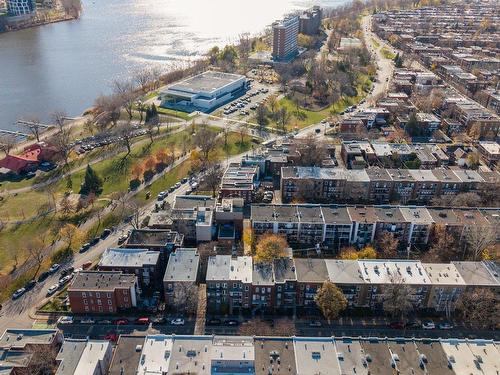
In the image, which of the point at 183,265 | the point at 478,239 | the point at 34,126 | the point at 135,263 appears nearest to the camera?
the point at 183,265

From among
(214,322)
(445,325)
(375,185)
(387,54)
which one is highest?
(387,54)

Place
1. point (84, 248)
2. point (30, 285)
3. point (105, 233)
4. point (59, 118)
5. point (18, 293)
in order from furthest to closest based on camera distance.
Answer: point (59, 118)
point (105, 233)
point (84, 248)
point (30, 285)
point (18, 293)

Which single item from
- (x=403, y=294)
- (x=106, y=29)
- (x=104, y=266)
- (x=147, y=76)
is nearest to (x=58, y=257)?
(x=104, y=266)

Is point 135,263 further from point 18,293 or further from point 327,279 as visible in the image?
point 327,279

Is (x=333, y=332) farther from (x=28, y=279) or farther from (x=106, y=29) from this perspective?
(x=106, y=29)

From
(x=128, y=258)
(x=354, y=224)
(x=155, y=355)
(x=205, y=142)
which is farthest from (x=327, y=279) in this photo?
(x=205, y=142)

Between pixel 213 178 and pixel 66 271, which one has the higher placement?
pixel 213 178
